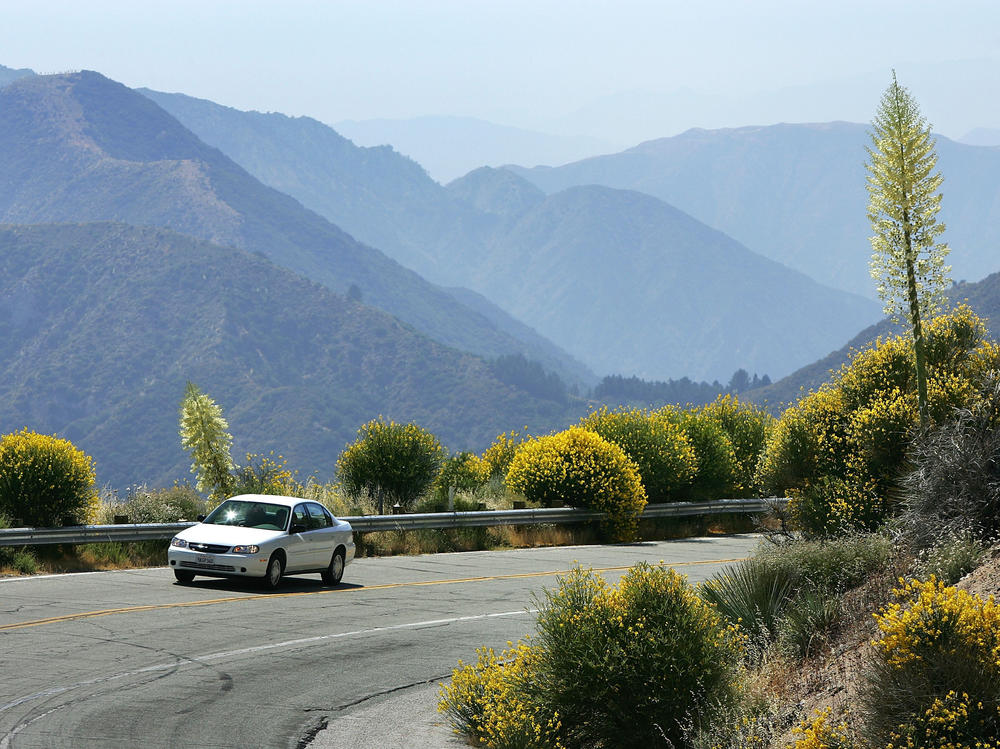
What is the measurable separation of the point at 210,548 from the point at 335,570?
7.15 feet

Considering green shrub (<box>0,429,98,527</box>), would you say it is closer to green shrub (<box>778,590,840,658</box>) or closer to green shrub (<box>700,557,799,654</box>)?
green shrub (<box>700,557,799,654</box>)

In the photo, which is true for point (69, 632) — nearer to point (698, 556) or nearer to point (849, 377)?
point (849, 377)

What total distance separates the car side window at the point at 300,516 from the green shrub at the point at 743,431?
1804 centimetres

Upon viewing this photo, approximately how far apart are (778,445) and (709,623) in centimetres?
1044

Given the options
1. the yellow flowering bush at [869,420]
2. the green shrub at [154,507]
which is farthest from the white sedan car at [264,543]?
the yellow flowering bush at [869,420]

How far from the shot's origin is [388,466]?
27016 mm

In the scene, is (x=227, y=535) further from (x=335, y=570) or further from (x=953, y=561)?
(x=953, y=561)

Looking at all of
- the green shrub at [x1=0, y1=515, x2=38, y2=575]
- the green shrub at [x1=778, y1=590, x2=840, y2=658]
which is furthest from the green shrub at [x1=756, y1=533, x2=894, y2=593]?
the green shrub at [x1=0, y1=515, x2=38, y2=575]

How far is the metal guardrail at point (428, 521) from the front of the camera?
18188 millimetres

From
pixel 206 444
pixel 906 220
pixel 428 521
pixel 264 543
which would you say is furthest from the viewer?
pixel 206 444

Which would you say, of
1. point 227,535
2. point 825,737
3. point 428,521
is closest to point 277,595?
point 227,535

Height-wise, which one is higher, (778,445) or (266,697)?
(778,445)

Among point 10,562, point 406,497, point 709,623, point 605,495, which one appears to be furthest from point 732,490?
point 709,623

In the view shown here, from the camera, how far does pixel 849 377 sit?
17.5m
